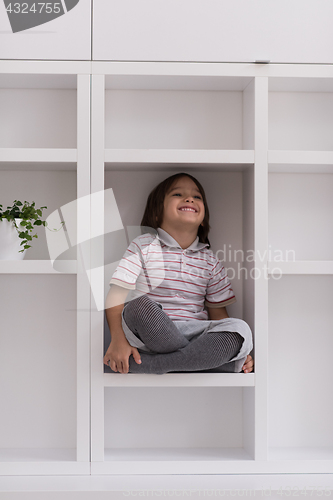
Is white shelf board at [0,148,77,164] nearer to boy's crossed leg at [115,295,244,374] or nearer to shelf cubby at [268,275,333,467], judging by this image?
boy's crossed leg at [115,295,244,374]

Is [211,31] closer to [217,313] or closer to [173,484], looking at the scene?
[217,313]

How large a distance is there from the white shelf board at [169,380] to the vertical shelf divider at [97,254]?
0.04 m

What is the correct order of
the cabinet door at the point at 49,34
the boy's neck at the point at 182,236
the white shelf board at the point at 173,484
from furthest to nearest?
the boy's neck at the point at 182,236
the cabinet door at the point at 49,34
the white shelf board at the point at 173,484

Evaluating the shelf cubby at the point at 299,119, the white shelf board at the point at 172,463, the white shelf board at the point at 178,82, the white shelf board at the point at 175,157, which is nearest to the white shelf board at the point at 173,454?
the white shelf board at the point at 172,463

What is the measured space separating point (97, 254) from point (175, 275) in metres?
0.23

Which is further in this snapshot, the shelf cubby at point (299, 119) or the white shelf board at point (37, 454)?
the shelf cubby at point (299, 119)

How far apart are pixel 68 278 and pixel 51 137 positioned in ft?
1.34

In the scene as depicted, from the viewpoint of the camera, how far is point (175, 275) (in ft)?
3.92

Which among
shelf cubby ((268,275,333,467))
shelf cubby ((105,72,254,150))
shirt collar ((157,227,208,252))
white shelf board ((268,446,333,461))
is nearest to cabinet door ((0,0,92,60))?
shelf cubby ((105,72,254,150))

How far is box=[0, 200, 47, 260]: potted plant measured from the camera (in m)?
1.11

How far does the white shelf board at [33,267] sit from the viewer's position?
1.09 m

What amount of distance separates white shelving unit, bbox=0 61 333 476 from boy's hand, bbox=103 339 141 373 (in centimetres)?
10

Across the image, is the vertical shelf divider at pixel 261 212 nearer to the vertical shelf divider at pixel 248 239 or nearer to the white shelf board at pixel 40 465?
the vertical shelf divider at pixel 248 239

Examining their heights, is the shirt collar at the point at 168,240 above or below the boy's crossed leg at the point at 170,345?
above
